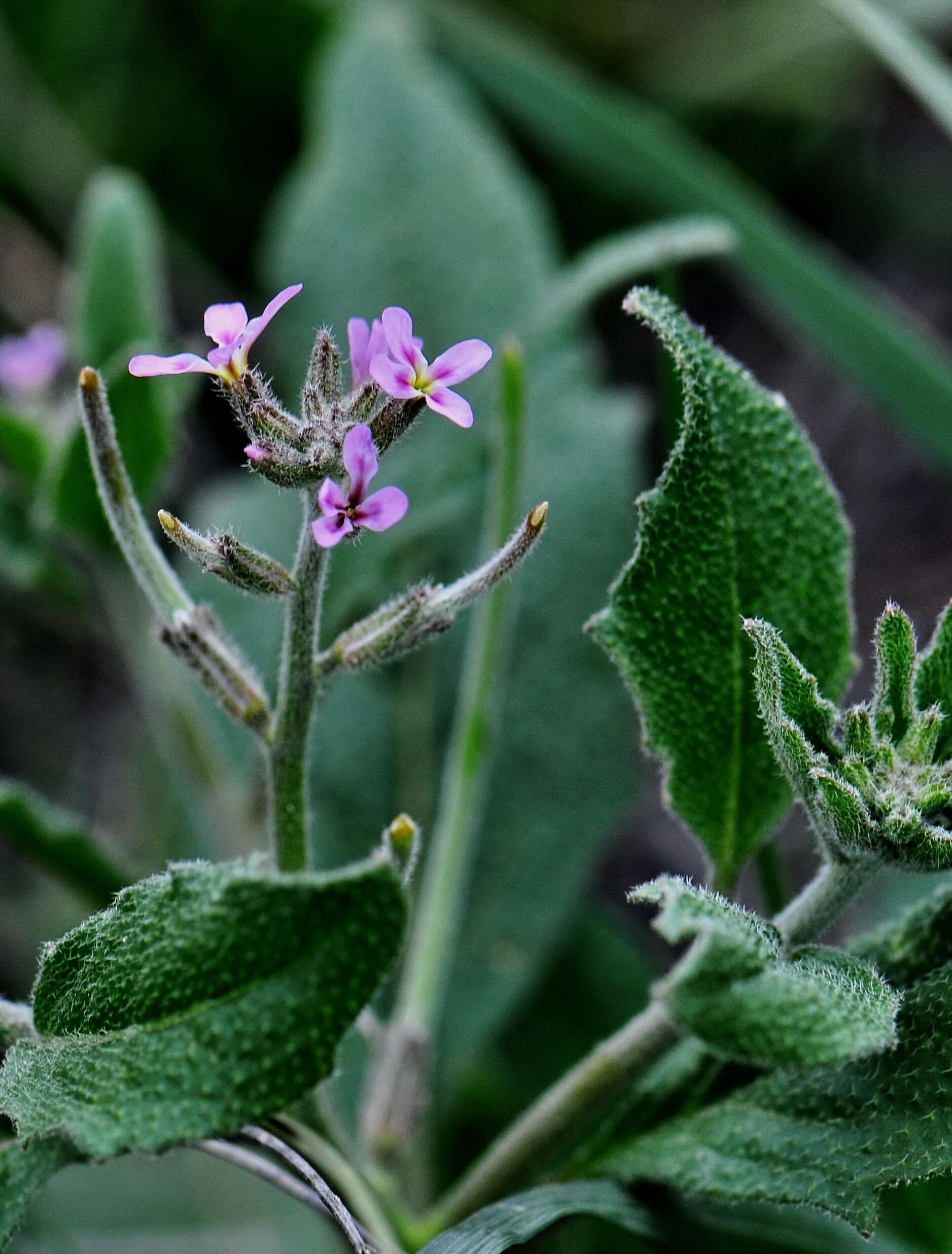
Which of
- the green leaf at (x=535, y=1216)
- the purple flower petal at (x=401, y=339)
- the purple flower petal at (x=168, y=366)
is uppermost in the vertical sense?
the purple flower petal at (x=168, y=366)

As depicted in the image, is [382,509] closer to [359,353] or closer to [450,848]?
[359,353]

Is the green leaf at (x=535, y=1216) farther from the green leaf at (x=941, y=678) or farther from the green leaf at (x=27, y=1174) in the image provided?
the green leaf at (x=941, y=678)

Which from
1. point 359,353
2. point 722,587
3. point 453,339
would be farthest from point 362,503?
point 453,339

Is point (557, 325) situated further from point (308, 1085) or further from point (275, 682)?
point (308, 1085)

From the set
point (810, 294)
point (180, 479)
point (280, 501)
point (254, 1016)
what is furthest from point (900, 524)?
point (254, 1016)

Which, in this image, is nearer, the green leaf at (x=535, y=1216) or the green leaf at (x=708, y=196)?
the green leaf at (x=535, y=1216)

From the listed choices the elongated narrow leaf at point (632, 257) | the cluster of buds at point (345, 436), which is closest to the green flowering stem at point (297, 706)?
the cluster of buds at point (345, 436)
